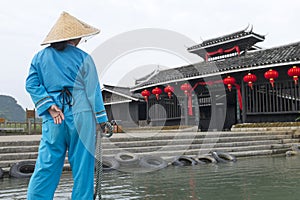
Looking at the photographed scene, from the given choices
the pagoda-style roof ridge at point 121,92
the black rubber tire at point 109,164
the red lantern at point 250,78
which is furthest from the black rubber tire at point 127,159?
the pagoda-style roof ridge at point 121,92

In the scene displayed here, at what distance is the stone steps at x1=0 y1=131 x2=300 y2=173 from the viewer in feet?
19.0

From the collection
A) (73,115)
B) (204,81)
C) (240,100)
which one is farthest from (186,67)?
(73,115)

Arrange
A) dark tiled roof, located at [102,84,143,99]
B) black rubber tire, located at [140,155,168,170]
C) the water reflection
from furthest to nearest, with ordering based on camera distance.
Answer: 1. dark tiled roof, located at [102,84,143,99]
2. black rubber tire, located at [140,155,168,170]
3. the water reflection

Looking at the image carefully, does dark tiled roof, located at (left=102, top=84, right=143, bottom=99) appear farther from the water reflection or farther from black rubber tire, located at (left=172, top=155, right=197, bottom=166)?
the water reflection

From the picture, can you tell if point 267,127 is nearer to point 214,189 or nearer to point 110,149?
point 110,149

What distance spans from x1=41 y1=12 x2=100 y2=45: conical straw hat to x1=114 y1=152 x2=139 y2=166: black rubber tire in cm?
371

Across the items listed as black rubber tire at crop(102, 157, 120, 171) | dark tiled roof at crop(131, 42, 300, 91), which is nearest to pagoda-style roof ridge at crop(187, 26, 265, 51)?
dark tiled roof at crop(131, 42, 300, 91)

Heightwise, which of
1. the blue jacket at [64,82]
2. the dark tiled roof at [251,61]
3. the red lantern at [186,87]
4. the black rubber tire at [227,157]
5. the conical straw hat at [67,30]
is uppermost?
the dark tiled roof at [251,61]

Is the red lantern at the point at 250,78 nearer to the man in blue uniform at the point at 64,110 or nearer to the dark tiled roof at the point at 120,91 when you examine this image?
the dark tiled roof at the point at 120,91

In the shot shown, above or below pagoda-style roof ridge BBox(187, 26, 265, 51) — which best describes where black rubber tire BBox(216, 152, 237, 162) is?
below

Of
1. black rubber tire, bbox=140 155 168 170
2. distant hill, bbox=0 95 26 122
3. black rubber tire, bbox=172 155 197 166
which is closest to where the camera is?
black rubber tire, bbox=140 155 168 170

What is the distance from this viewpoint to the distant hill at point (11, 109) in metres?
58.7

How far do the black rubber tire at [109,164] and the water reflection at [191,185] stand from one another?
21 cm

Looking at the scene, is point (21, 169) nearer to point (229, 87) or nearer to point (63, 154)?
point (63, 154)
